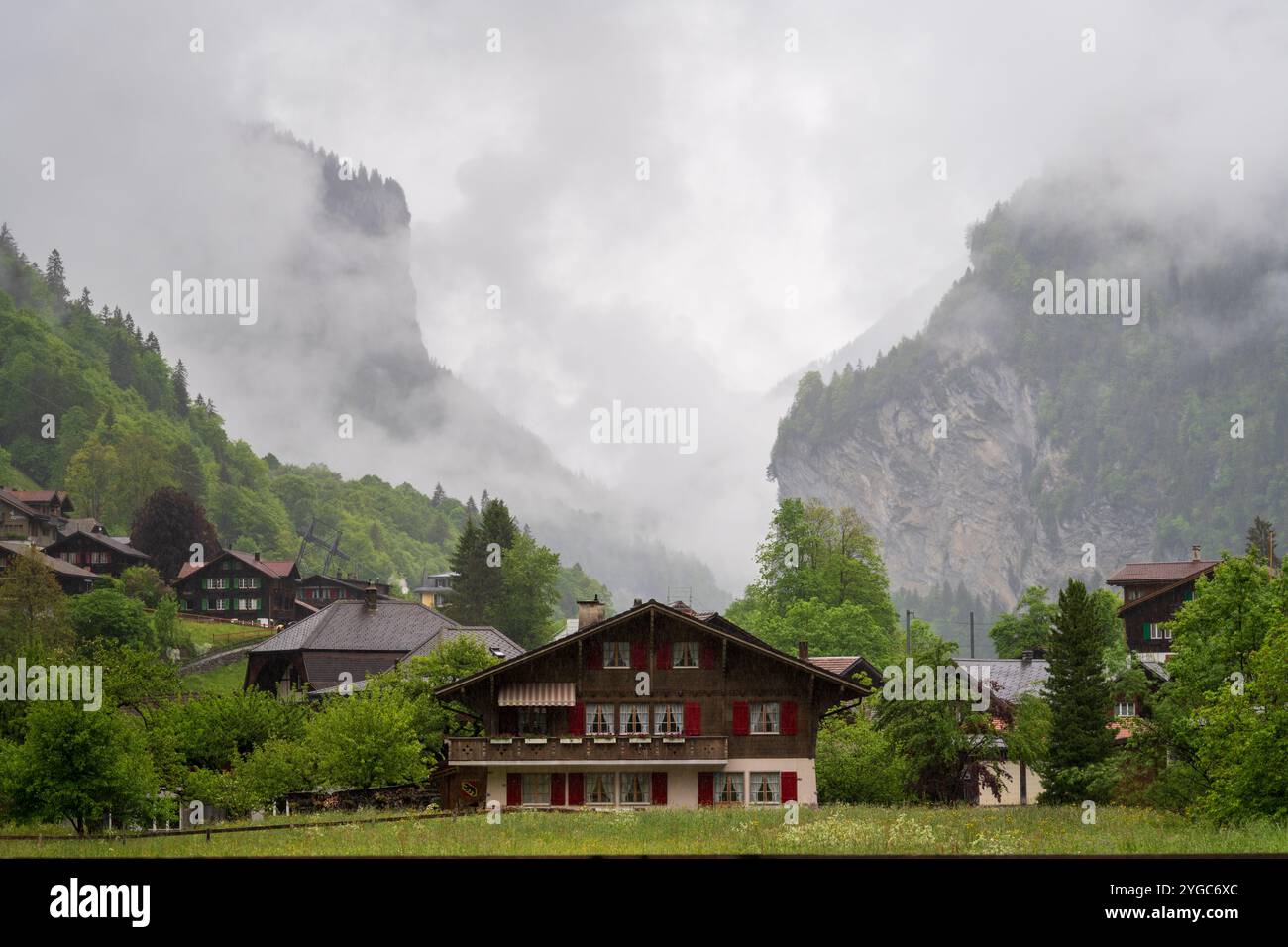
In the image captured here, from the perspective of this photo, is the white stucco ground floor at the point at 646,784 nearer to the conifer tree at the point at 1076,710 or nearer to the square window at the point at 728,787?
the square window at the point at 728,787

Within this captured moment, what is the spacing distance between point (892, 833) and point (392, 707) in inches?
1046

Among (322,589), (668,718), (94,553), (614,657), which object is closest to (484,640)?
(614,657)

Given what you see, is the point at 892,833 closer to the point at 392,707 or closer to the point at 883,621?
the point at 392,707

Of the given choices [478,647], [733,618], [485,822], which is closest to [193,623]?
[733,618]

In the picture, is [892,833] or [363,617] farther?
[363,617]

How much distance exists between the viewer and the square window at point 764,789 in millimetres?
57188

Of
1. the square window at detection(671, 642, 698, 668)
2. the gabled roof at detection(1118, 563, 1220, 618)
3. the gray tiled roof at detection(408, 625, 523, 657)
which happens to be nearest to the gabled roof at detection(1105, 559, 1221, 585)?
the gabled roof at detection(1118, 563, 1220, 618)

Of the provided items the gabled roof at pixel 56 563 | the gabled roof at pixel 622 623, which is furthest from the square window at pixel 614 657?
the gabled roof at pixel 56 563

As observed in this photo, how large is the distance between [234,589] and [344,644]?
70.8 metres

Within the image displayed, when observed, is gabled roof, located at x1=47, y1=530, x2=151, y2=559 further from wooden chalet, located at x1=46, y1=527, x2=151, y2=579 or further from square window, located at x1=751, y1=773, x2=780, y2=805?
square window, located at x1=751, y1=773, x2=780, y2=805

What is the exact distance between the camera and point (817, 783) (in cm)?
5900

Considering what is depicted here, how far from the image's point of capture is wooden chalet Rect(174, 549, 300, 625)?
155 metres

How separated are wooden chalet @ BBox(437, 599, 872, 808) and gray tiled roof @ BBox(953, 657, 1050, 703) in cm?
2630
